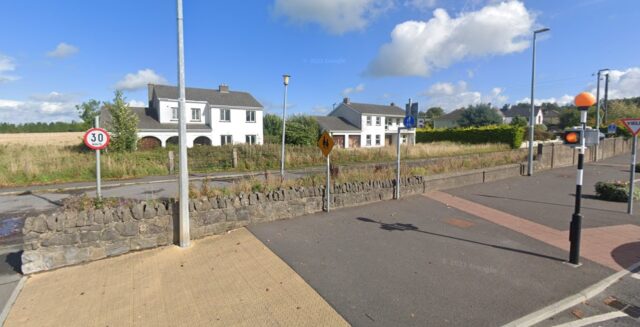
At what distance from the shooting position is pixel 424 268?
4.90 m

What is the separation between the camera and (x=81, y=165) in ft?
53.9

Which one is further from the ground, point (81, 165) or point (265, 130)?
point (265, 130)

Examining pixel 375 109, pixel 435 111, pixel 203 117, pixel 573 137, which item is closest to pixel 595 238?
pixel 573 137

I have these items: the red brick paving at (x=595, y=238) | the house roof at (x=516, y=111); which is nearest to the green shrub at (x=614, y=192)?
the red brick paving at (x=595, y=238)

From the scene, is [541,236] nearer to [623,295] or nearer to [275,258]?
[623,295]

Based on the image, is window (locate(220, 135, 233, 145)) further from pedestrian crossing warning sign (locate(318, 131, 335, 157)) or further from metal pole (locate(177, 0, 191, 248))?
metal pole (locate(177, 0, 191, 248))

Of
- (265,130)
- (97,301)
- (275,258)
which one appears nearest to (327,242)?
(275,258)

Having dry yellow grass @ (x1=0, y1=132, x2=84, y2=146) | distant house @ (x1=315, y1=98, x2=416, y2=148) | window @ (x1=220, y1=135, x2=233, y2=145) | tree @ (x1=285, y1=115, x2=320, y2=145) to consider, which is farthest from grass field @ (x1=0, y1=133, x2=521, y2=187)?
distant house @ (x1=315, y1=98, x2=416, y2=148)

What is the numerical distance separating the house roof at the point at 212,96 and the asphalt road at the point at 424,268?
1179 inches

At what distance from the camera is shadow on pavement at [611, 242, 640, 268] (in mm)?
5262

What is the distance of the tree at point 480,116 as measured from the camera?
197 feet

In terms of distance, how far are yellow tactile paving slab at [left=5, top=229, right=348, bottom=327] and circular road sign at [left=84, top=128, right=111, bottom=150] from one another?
2.52 metres

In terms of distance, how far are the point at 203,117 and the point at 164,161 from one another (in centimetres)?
1650

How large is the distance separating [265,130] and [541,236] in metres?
40.7
